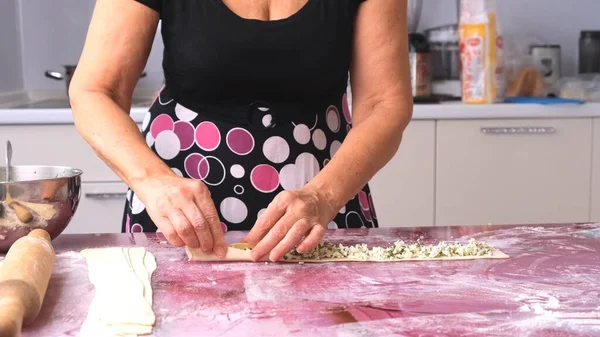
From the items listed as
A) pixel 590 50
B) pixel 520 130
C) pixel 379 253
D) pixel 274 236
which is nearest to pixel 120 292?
pixel 274 236

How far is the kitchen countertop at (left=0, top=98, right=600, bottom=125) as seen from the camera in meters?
2.26

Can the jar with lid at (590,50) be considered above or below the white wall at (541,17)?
below

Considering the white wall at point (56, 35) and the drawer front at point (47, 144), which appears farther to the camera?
the white wall at point (56, 35)

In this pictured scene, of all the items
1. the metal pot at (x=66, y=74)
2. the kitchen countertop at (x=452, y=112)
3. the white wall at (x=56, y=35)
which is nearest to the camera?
the kitchen countertop at (x=452, y=112)

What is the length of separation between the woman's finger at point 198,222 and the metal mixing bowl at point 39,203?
0.75 ft

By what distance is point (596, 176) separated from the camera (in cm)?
243

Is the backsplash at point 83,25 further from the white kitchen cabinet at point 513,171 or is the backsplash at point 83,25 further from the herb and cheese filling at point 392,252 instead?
the herb and cheese filling at point 392,252

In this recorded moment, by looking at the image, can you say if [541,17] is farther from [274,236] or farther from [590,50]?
[274,236]

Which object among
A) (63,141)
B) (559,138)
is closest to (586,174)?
(559,138)

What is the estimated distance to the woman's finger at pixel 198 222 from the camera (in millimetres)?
1016

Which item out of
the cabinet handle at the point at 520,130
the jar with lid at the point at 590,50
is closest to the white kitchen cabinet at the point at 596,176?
the cabinet handle at the point at 520,130

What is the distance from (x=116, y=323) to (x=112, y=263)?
24cm

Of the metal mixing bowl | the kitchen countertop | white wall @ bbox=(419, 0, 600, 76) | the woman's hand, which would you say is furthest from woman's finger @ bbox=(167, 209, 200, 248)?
white wall @ bbox=(419, 0, 600, 76)

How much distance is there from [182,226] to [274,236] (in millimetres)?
116
